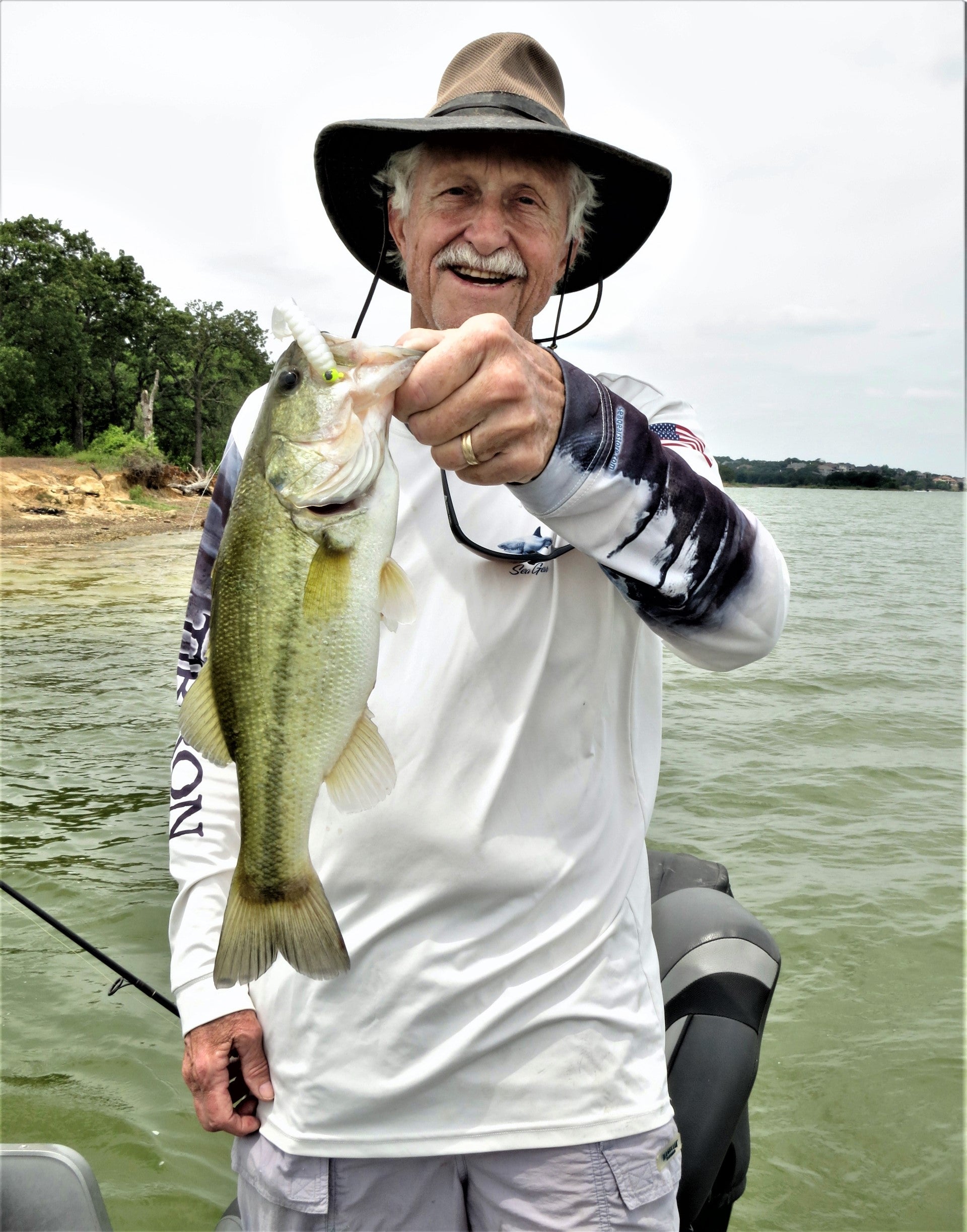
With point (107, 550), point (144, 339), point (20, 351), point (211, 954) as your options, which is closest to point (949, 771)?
point (211, 954)

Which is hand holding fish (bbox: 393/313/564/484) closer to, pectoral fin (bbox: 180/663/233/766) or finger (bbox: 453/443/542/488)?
finger (bbox: 453/443/542/488)

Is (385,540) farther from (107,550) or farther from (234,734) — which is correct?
(107,550)

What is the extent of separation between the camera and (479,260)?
7.04 feet

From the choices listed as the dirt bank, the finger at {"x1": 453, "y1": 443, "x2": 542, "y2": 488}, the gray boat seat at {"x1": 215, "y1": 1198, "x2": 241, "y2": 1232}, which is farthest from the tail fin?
the dirt bank

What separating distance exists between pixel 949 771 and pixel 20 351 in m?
37.4

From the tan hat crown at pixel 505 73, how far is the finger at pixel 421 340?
1.07 metres

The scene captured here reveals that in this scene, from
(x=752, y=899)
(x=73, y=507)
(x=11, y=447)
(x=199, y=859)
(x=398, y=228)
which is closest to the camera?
(x=199, y=859)

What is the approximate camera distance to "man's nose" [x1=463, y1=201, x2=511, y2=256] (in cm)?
212

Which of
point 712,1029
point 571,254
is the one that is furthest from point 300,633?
point 712,1029

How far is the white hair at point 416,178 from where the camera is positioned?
7.63ft

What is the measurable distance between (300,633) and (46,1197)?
4.94ft

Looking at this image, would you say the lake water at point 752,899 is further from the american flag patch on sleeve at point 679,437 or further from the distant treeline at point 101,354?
the distant treeline at point 101,354

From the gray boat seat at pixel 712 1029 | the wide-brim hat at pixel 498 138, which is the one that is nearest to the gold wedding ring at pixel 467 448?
the wide-brim hat at pixel 498 138

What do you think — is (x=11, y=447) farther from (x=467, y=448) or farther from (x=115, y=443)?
(x=467, y=448)
